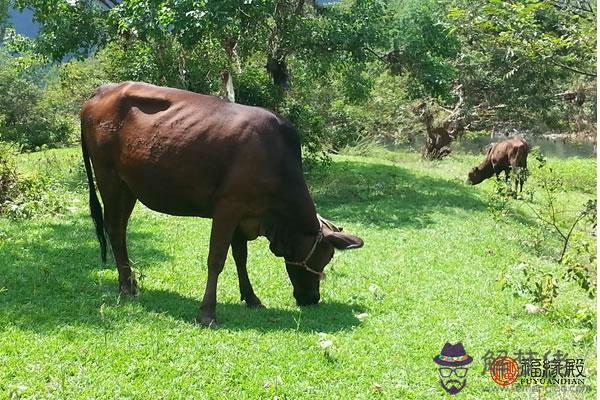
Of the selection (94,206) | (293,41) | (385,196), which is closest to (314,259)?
(94,206)

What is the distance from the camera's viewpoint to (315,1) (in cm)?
1675

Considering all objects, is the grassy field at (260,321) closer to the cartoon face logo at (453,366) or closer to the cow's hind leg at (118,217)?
the cartoon face logo at (453,366)

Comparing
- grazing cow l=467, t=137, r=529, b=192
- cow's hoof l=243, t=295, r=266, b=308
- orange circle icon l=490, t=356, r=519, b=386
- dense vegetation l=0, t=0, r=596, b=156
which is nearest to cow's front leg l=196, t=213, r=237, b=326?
cow's hoof l=243, t=295, r=266, b=308

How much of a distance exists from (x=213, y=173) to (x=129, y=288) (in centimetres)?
163

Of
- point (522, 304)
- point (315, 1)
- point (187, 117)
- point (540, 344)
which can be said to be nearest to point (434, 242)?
point (522, 304)

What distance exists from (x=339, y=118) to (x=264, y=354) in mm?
15100

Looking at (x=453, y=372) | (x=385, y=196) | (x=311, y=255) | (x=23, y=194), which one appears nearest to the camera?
(x=453, y=372)

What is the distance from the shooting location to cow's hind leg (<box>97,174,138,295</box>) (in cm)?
629

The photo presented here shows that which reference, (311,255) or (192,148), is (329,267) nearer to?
(311,255)

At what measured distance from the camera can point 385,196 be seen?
1393 centimetres

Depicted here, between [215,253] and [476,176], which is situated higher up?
[215,253]

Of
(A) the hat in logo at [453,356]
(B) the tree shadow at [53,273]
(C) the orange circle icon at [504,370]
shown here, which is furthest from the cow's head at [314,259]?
(B) the tree shadow at [53,273]

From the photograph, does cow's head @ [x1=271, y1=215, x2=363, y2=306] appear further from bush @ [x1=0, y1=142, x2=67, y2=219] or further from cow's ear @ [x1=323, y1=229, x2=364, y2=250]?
bush @ [x1=0, y1=142, x2=67, y2=219]

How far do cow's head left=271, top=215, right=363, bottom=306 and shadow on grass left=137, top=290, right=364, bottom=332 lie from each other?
18cm
